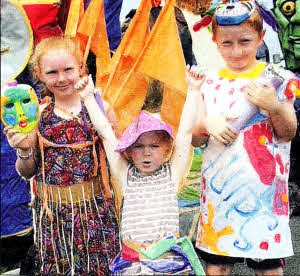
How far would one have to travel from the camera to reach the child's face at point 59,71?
212cm

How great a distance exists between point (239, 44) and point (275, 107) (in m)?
0.33

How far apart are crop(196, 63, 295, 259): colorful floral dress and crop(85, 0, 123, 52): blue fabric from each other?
3.81 feet

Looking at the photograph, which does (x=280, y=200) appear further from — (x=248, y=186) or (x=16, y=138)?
(x=16, y=138)

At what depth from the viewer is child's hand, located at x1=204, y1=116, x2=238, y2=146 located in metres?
2.01

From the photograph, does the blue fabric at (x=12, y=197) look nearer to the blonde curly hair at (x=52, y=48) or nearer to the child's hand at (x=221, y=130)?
the blonde curly hair at (x=52, y=48)

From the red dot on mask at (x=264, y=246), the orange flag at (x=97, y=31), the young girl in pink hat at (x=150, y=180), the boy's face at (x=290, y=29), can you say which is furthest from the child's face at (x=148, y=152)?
the boy's face at (x=290, y=29)

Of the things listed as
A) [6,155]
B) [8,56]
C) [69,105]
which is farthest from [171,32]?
[6,155]

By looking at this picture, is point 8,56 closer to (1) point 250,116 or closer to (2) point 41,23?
(2) point 41,23

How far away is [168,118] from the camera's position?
2414 mm

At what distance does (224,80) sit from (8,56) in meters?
1.06

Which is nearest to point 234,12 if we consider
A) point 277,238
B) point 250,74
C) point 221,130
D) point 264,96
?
point 250,74

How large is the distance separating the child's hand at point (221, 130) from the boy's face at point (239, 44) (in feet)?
0.86

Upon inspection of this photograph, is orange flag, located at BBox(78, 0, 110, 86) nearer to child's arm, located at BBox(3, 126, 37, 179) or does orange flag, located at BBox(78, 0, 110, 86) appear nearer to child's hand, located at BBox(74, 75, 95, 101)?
child's hand, located at BBox(74, 75, 95, 101)

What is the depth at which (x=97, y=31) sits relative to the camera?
103 inches
